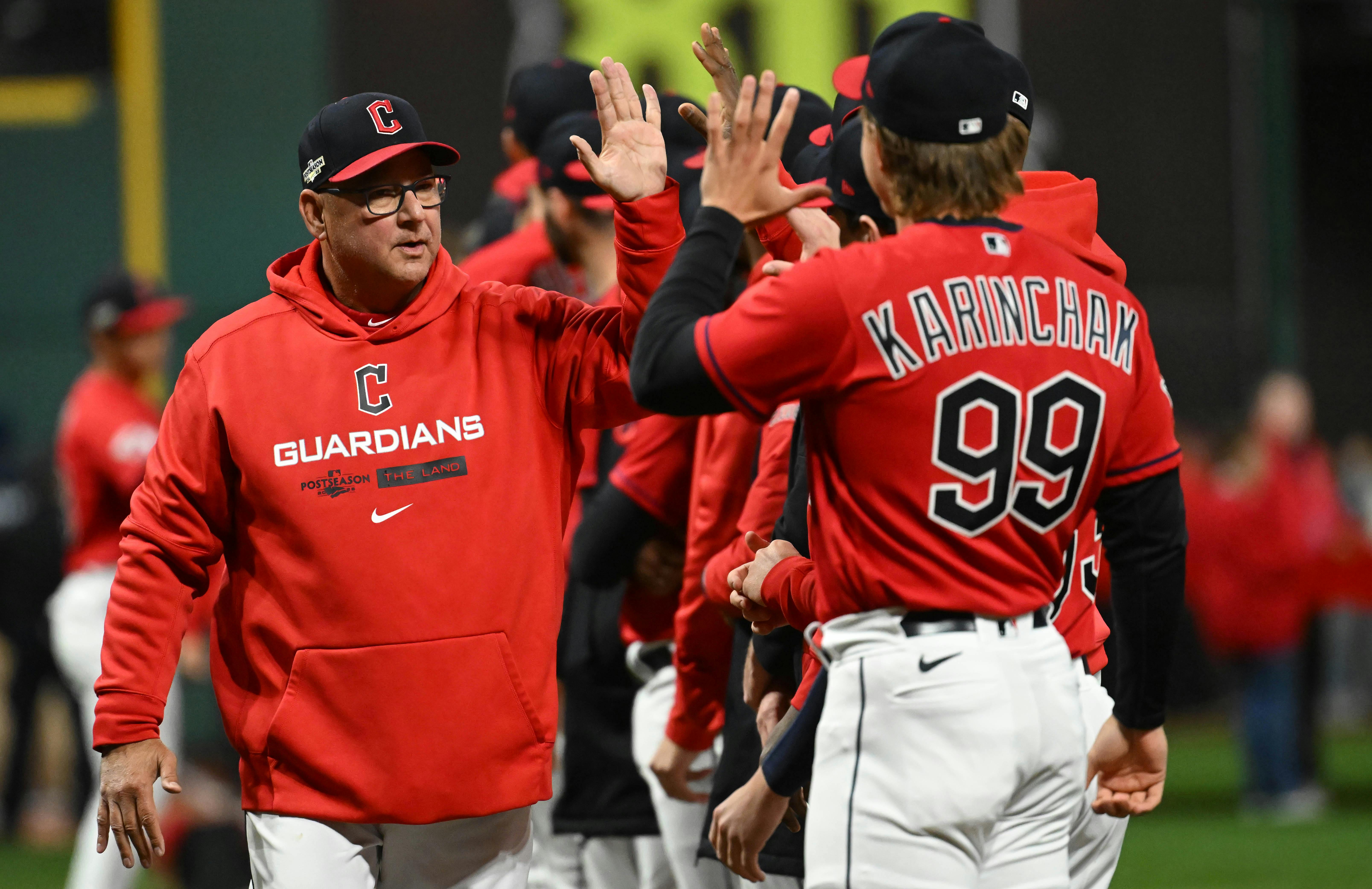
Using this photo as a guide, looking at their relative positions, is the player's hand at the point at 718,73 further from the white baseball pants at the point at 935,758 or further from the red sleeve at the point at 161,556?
the red sleeve at the point at 161,556

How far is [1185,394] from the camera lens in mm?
11148

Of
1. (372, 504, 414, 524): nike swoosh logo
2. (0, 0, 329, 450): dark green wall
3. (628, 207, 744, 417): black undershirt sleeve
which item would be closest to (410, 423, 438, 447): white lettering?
(372, 504, 414, 524): nike swoosh logo

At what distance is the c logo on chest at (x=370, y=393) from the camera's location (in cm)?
315

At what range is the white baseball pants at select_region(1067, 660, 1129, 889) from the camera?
300 cm

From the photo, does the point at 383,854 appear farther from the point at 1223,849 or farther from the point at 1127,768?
the point at 1223,849

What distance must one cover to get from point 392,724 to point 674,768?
3.16 ft

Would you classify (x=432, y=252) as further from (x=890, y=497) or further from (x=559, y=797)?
(x=559, y=797)

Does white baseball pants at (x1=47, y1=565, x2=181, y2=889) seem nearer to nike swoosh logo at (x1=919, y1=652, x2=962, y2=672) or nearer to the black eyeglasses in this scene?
the black eyeglasses

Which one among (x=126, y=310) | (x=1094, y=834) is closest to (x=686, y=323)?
(x=1094, y=834)

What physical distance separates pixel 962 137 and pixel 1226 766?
31.3 ft

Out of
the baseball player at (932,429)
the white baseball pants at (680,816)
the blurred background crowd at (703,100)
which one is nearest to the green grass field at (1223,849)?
the blurred background crowd at (703,100)

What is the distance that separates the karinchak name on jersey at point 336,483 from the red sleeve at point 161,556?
0.19 m

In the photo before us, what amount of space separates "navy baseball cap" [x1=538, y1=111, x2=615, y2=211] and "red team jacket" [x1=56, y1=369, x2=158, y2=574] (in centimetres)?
222

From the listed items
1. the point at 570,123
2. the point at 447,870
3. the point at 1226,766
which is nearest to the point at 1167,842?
the point at 1226,766
